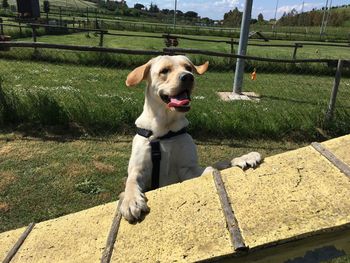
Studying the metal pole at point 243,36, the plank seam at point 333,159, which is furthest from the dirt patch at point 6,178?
the metal pole at point 243,36

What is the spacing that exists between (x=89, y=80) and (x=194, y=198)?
10.7 meters

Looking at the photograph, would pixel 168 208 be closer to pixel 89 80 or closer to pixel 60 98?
pixel 60 98

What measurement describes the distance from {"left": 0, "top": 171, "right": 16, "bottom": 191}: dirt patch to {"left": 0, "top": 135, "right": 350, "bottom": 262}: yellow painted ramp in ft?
7.87

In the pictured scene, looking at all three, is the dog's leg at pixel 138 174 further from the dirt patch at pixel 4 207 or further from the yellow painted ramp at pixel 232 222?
the dirt patch at pixel 4 207

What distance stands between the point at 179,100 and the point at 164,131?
35 cm

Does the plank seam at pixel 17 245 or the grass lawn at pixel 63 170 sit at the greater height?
the plank seam at pixel 17 245

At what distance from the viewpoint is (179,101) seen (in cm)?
367

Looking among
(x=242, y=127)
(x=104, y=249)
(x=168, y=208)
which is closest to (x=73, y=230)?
(x=104, y=249)

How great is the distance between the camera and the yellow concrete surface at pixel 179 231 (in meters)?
2.38

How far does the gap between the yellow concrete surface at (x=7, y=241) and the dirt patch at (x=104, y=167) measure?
2650 millimetres

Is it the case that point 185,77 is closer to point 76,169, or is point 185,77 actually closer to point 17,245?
point 17,245

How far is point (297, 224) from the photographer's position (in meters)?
2.29

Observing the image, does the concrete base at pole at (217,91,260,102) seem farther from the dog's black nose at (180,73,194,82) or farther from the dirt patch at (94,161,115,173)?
the dog's black nose at (180,73,194,82)

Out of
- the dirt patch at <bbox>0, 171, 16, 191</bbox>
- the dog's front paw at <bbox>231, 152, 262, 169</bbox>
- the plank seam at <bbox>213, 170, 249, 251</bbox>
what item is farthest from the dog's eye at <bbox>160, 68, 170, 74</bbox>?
the dirt patch at <bbox>0, 171, 16, 191</bbox>
